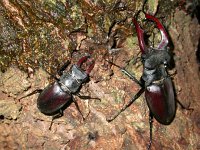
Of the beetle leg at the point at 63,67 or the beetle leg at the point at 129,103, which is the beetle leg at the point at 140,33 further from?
the beetle leg at the point at 63,67

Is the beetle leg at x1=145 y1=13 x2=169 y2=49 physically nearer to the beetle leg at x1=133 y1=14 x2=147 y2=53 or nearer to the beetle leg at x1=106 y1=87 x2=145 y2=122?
the beetle leg at x1=133 y1=14 x2=147 y2=53

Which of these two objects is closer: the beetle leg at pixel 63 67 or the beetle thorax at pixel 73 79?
the beetle leg at pixel 63 67

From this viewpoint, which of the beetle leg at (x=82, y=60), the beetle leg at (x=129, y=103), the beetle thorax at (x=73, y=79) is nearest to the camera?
the beetle leg at (x=129, y=103)

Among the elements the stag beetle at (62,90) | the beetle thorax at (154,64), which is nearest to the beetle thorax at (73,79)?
the stag beetle at (62,90)

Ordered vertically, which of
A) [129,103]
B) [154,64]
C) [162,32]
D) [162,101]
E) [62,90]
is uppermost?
[162,32]

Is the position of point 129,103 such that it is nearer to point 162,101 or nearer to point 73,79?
point 162,101

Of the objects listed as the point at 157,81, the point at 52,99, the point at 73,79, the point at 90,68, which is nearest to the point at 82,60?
the point at 90,68

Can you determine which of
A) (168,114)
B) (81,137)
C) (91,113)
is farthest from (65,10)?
(168,114)

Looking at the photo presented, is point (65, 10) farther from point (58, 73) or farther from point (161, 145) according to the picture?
point (161, 145)
